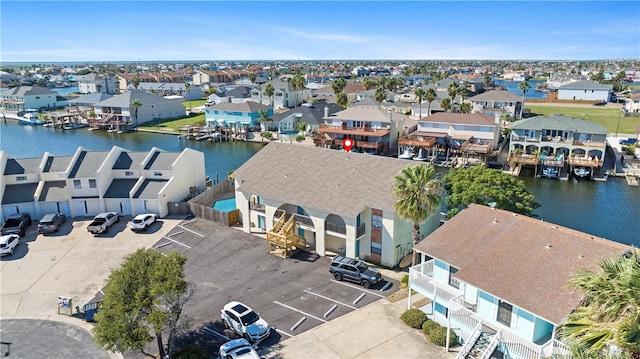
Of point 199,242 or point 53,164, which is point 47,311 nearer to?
point 199,242

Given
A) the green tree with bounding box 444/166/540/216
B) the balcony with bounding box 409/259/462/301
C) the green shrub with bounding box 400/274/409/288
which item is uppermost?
the green tree with bounding box 444/166/540/216

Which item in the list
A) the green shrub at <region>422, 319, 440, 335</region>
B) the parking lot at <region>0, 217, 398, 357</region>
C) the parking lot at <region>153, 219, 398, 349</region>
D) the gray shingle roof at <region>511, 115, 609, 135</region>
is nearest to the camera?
the green shrub at <region>422, 319, 440, 335</region>

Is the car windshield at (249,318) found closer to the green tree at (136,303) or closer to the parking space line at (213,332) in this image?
the parking space line at (213,332)

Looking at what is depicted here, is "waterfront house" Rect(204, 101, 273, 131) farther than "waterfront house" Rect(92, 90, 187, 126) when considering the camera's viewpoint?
No

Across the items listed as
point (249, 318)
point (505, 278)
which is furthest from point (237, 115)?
point (505, 278)

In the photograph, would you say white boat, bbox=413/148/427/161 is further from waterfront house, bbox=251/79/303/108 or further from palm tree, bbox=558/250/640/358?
palm tree, bbox=558/250/640/358

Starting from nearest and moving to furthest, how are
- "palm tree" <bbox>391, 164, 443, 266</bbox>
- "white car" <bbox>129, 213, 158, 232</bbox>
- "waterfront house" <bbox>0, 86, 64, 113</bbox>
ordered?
"palm tree" <bbox>391, 164, 443, 266</bbox>
"white car" <bbox>129, 213, 158, 232</bbox>
"waterfront house" <bbox>0, 86, 64, 113</bbox>

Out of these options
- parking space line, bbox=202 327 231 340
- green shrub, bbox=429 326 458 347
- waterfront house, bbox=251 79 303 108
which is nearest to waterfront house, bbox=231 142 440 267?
green shrub, bbox=429 326 458 347

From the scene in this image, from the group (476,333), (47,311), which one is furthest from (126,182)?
(476,333)
